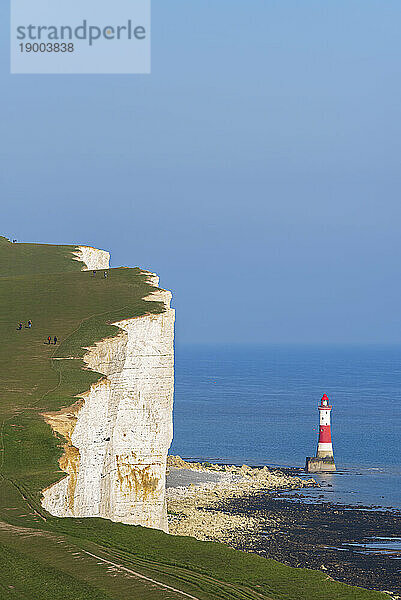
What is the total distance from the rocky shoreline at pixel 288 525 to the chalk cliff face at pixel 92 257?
63.0ft

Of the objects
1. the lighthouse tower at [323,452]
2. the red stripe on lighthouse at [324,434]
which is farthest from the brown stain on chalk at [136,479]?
the lighthouse tower at [323,452]

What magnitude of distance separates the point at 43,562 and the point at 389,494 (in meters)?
62.0

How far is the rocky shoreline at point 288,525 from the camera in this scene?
2026 inches

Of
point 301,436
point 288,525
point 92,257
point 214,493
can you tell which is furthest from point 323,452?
point 301,436

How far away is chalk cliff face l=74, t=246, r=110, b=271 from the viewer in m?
78.3

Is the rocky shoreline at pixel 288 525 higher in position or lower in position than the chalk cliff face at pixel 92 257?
lower

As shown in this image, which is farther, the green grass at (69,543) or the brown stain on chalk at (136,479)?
the brown stain on chalk at (136,479)

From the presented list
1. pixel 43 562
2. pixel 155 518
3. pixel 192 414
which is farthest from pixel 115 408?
pixel 192 414

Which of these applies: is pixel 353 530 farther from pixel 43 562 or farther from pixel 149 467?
pixel 43 562

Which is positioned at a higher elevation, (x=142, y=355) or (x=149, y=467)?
(x=142, y=355)

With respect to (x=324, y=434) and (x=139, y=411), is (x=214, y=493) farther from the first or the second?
(x=139, y=411)

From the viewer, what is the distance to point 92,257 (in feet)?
266

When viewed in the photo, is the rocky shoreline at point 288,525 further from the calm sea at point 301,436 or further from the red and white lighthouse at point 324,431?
the red and white lighthouse at point 324,431

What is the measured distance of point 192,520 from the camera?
6175cm
